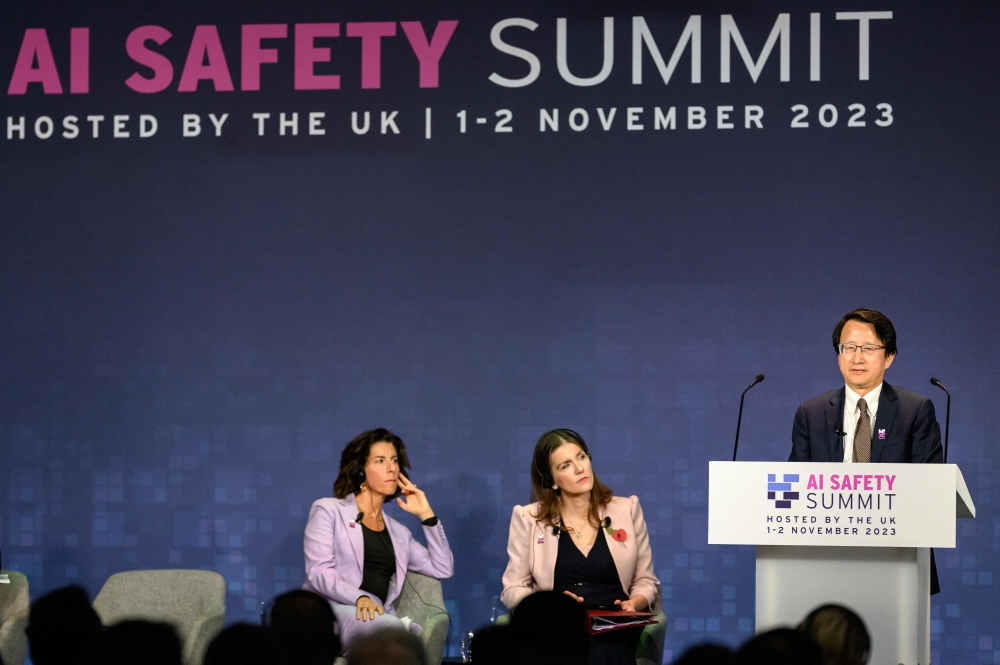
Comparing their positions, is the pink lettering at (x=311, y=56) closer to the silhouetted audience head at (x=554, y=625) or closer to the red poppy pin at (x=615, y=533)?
the red poppy pin at (x=615, y=533)

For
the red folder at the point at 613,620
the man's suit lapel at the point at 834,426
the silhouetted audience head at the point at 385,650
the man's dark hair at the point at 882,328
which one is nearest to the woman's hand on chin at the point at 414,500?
the red folder at the point at 613,620

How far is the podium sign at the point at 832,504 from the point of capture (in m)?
4.15

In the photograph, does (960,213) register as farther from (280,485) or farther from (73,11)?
(73,11)

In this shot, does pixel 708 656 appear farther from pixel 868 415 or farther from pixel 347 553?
pixel 347 553

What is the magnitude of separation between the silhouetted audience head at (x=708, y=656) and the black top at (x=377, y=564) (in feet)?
10.1

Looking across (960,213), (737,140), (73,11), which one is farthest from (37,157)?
(960,213)

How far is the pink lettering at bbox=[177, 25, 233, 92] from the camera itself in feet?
21.9

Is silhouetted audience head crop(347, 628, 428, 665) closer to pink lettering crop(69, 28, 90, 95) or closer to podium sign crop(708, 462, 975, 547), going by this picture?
podium sign crop(708, 462, 975, 547)

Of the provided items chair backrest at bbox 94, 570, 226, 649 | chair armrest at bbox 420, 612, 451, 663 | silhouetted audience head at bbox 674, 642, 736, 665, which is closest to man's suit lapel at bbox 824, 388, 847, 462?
chair armrest at bbox 420, 612, 451, 663

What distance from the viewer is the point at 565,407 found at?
6457 mm

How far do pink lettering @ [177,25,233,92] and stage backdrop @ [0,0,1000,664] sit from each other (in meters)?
0.02

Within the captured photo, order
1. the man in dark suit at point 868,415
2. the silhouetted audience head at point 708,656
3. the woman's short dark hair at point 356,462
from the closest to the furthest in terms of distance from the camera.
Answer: the silhouetted audience head at point 708,656 < the man in dark suit at point 868,415 < the woman's short dark hair at point 356,462

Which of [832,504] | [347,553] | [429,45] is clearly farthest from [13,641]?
[429,45]

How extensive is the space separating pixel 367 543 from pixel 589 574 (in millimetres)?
1013
